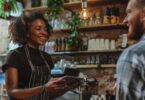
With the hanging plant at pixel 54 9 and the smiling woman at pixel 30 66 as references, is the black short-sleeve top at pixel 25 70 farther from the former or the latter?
the hanging plant at pixel 54 9

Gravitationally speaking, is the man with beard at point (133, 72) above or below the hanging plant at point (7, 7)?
below

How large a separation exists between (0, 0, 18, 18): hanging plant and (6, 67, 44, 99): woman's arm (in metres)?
2.82

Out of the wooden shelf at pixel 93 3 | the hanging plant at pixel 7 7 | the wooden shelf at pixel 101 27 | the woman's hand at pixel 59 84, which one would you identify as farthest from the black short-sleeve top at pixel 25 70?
the hanging plant at pixel 7 7

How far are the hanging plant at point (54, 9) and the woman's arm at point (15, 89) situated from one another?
2501mm

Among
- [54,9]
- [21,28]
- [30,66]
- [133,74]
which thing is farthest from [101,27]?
[133,74]

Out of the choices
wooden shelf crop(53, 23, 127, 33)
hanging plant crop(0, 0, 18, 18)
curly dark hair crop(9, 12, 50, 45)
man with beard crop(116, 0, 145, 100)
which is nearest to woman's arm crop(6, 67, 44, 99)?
curly dark hair crop(9, 12, 50, 45)

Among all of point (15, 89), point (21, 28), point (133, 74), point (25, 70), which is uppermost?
point (21, 28)

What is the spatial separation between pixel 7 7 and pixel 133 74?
376 centimetres

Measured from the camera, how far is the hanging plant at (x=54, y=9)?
4492 mm

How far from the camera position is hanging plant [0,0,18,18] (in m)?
4.71

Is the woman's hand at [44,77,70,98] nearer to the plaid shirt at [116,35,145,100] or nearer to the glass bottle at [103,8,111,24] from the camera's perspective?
the plaid shirt at [116,35,145,100]

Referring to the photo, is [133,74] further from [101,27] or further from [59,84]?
[101,27]

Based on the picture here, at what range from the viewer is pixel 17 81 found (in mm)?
2066

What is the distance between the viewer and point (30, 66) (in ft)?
6.93
